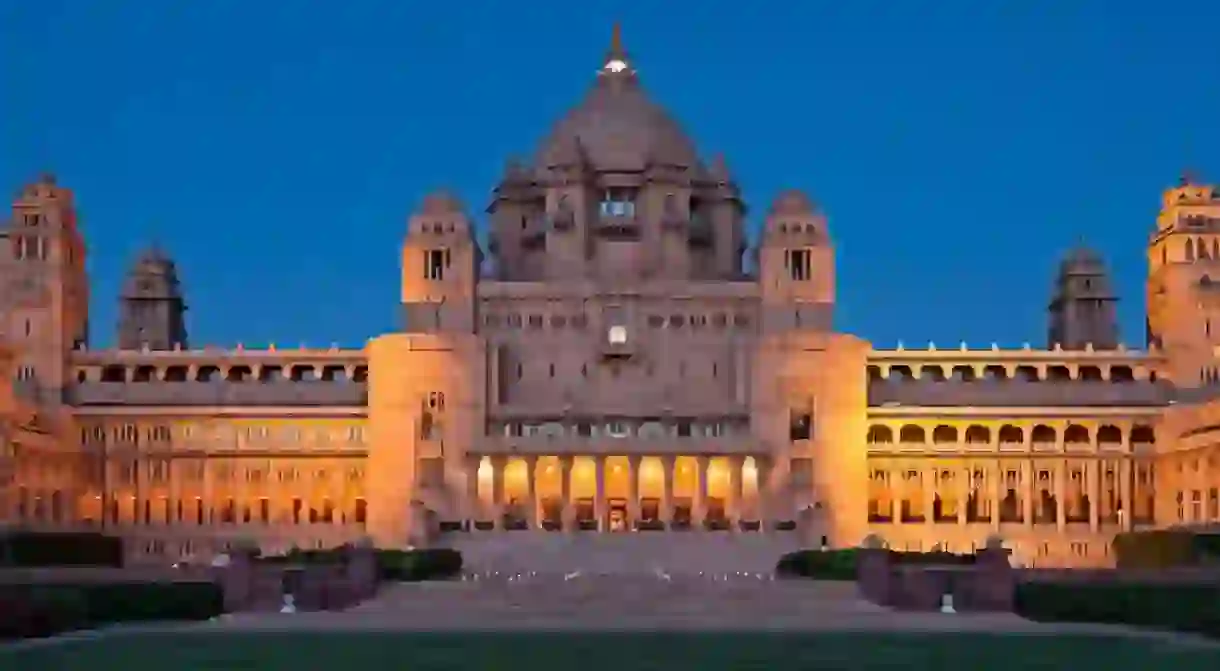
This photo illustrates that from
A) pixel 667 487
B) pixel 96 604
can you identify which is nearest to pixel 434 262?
pixel 667 487

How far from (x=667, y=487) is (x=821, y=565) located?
31.3m

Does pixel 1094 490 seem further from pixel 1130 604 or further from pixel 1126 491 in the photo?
pixel 1130 604

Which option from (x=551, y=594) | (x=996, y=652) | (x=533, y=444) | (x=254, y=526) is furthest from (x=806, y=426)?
(x=996, y=652)

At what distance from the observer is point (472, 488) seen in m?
114

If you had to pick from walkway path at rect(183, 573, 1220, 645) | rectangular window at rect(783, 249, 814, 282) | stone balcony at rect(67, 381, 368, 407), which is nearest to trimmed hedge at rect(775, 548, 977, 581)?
walkway path at rect(183, 573, 1220, 645)

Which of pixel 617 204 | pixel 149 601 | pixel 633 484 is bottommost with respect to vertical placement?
pixel 149 601

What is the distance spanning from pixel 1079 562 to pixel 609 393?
99.4 feet

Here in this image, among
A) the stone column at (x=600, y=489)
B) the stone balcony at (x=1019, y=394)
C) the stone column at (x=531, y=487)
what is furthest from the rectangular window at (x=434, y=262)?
the stone balcony at (x=1019, y=394)

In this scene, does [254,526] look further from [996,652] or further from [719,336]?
[996,652]

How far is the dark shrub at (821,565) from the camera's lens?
3078 inches

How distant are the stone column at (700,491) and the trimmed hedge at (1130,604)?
54.5 meters

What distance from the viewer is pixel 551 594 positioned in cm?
7025

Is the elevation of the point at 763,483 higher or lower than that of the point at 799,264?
lower

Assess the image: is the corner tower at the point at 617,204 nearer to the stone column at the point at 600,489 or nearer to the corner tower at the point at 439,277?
the corner tower at the point at 439,277
